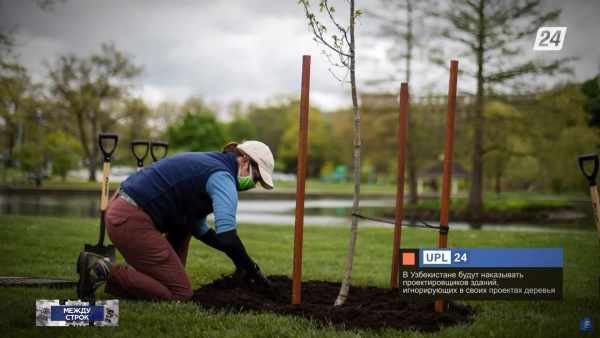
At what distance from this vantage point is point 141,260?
3.80m

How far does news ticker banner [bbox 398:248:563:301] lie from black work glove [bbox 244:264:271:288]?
1137 millimetres

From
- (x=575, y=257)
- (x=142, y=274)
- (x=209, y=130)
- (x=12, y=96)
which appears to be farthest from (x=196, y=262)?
(x=209, y=130)

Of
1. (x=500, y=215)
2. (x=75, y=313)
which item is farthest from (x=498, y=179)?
(x=75, y=313)

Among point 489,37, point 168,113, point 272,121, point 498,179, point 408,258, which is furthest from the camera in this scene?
point 272,121

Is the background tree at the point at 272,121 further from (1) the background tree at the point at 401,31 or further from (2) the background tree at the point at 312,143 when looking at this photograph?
(1) the background tree at the point at 401,31

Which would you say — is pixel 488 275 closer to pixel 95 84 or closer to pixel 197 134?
pixel 95 84

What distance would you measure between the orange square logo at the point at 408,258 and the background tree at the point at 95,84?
86.8 feet

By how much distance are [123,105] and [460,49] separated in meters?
22.4

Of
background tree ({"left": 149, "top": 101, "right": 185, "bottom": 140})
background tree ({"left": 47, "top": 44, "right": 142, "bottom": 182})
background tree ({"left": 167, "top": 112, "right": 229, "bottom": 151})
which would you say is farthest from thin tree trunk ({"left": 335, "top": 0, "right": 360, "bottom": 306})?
background tree ({"left": 149, "top": 101, "right": 185, "bottom": 140})

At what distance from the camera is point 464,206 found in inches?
684

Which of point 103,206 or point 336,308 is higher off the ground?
point 103,206

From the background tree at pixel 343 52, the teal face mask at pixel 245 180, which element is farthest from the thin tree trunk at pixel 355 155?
the teal face mask at pixel 245 180

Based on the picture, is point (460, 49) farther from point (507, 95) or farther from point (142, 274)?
point (142, 274)

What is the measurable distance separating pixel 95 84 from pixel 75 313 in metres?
28.9
